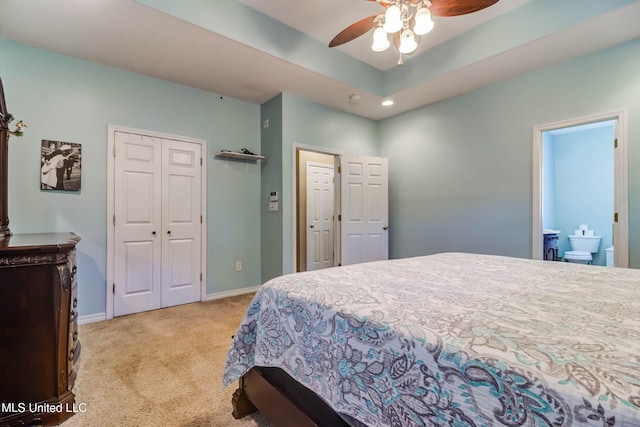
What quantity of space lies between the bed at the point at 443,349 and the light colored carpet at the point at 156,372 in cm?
32

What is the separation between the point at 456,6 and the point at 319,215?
12.9ft

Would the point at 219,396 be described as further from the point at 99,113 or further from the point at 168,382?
the point at 99,113

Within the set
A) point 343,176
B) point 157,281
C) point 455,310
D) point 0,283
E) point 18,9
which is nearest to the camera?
point 455,310

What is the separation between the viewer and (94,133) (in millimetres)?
2951

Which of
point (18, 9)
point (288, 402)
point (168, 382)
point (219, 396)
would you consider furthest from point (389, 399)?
point (18, 9)

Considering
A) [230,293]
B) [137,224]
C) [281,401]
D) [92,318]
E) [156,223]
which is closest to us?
[281,401]

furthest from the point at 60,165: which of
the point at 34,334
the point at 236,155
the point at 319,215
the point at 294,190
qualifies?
the point at 319,215

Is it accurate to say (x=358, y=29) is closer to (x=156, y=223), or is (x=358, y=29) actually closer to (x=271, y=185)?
(x=271, y=185)

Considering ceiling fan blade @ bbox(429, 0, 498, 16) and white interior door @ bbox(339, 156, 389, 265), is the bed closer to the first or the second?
ceiling fan blade @ bbox(429, 0, 498, 16)

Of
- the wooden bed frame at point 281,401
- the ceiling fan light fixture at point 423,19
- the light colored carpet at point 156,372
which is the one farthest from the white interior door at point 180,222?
the ceiling fan light fixture at point 423,19

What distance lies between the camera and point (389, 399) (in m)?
0.79

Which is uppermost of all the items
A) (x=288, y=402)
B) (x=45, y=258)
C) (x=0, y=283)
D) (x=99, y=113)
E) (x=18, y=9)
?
(x=18, y=9)

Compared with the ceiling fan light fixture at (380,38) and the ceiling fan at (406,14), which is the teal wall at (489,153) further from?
the ceiling fan light fixture at (380,38)

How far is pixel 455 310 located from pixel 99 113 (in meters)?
3.59
